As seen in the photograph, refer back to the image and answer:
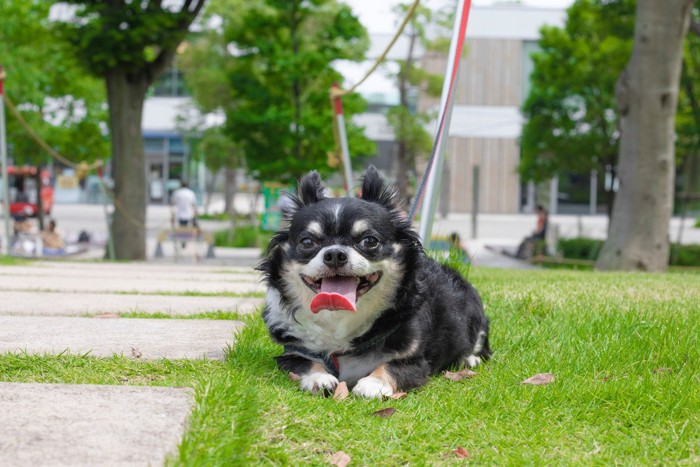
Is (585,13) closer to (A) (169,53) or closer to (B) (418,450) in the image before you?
(A) (169,53)

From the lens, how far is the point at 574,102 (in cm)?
2341

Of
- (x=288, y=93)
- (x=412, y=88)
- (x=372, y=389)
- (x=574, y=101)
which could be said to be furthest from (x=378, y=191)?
(x=412, y=88)

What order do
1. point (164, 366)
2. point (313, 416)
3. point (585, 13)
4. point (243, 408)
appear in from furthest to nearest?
point (585, 13), point (164, 366), point (313, 416), point (243, 408)

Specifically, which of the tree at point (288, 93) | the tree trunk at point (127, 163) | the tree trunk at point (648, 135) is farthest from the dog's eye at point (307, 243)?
the tree at point (288, 93)

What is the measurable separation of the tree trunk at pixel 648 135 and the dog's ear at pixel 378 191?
944 cm

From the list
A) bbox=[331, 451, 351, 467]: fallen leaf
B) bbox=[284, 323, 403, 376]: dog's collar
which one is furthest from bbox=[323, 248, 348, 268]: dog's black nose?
bbox=[331, 451, 351, 467]: fallen leaf

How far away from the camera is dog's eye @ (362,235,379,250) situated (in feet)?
11.0

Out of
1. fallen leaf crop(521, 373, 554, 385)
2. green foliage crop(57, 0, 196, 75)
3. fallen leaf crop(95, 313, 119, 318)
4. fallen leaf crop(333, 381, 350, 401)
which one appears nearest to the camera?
fallen leaf crop(333, 381, 350, 401)

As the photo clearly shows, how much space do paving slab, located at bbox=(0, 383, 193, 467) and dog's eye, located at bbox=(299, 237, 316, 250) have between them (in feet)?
2.84

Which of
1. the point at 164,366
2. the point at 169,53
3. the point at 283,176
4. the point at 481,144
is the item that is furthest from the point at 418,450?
the point at 481,144

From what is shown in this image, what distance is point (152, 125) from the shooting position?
47.3 metres

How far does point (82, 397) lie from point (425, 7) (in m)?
28.6

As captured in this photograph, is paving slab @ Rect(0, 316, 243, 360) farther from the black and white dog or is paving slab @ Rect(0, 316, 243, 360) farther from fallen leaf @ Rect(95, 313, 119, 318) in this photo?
the black and white dog

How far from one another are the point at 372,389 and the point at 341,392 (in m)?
0.12
